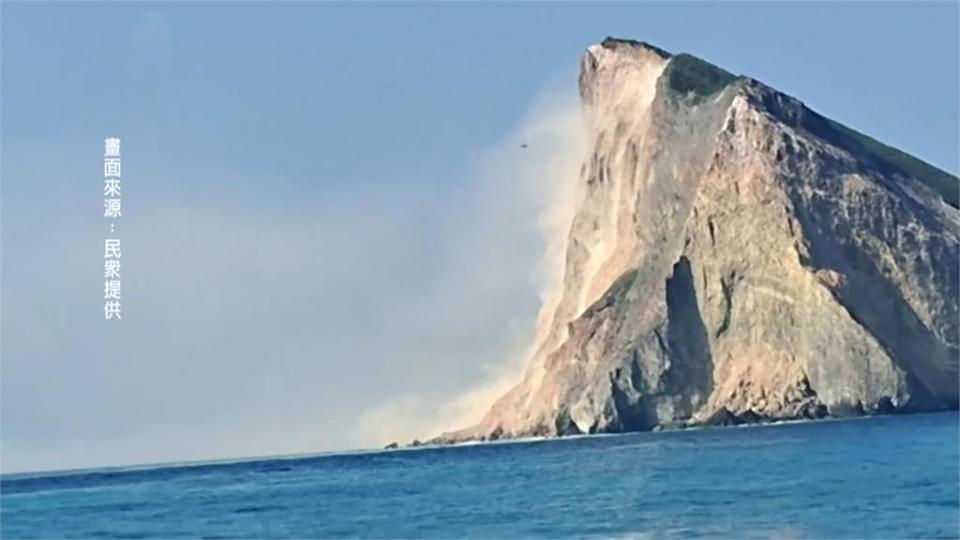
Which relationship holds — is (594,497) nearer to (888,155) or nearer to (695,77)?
(695,77)

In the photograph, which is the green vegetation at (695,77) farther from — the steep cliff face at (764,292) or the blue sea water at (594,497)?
the blue sea water at (594,497)

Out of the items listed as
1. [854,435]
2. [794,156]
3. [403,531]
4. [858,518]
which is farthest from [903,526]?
[794,156]

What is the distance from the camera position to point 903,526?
92.1 ft

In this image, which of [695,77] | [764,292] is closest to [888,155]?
[695,77]

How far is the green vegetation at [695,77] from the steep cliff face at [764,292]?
1.96m

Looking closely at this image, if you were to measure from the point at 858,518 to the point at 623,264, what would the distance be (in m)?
87.3

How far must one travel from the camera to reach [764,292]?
97750 millimetres

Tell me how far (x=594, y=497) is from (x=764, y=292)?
59.7 meters

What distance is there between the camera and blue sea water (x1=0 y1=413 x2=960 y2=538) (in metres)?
31.2

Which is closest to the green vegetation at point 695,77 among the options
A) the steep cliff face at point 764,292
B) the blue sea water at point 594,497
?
the steep cliff face at point 764,292

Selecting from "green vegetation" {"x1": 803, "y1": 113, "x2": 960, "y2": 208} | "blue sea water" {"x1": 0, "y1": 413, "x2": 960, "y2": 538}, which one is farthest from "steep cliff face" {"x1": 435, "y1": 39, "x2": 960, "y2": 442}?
"blue sea water" {"x1": 0, "y1": 413, "x2": 960, "y2": 538}

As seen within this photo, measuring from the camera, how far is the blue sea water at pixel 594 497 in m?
31.2

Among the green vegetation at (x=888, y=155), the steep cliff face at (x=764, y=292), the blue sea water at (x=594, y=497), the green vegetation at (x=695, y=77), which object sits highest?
the green vegetation at (x=695, y=77)

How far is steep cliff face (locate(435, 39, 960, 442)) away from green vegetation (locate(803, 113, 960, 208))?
46 cm
